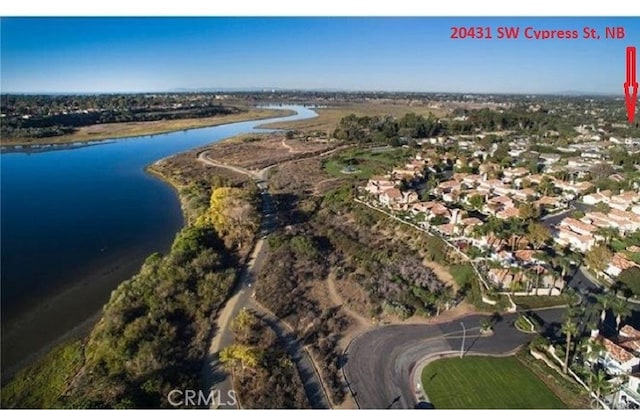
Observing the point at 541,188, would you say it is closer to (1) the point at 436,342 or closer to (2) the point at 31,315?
(1) the point at 436,342

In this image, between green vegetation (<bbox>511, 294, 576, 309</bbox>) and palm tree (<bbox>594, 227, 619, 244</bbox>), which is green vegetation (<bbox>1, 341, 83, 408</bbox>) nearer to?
green vegetation (<bbox>511, 294, 576, 309</bbox>)

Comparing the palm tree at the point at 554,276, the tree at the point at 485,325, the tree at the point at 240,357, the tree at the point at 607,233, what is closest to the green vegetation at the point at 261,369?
the tree at the point at 240,357

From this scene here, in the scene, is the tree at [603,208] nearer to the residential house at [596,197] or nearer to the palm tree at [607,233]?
the residential house at [596,197]

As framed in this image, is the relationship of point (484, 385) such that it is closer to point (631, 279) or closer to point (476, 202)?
point (631, 279)

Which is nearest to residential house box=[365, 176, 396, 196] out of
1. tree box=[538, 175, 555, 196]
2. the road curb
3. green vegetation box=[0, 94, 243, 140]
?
tree box=[538, 175, 555, 196]

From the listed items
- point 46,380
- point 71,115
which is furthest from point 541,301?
point 71,115

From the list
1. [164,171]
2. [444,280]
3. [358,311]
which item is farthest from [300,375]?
[164,171]
